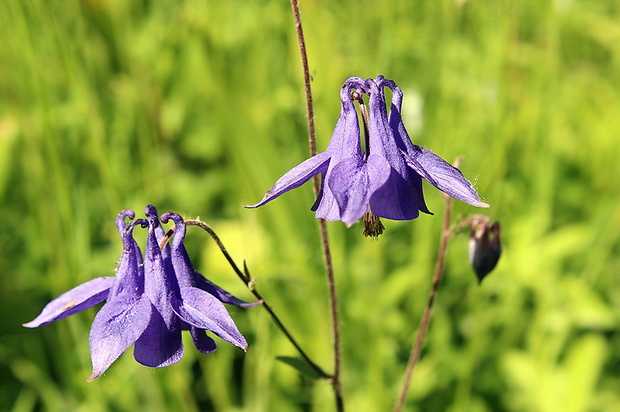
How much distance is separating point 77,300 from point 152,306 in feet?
0.69

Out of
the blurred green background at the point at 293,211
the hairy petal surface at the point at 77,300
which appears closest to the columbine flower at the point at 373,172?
the hairy petal surface at the point at 77,300

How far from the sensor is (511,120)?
3.06m

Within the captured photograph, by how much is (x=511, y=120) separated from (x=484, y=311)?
35.9 inches

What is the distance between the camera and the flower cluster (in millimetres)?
1297

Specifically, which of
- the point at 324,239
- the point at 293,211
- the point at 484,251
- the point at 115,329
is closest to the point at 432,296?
the point at 484,251

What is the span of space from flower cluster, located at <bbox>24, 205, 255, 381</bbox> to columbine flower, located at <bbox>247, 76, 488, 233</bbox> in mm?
276

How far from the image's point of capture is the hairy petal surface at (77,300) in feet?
4.77

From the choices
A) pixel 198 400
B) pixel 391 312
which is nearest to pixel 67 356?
pixel 198 400

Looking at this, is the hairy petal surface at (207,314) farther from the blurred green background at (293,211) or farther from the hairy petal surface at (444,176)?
the blurred green background at (293,211)

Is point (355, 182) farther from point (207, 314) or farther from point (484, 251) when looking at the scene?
point (484, 251)

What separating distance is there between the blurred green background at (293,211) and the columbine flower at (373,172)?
1126 mm

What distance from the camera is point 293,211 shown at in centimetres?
305

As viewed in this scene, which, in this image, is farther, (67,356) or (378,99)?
(67,356)

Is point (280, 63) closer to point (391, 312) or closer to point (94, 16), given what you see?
point (94, 16)
